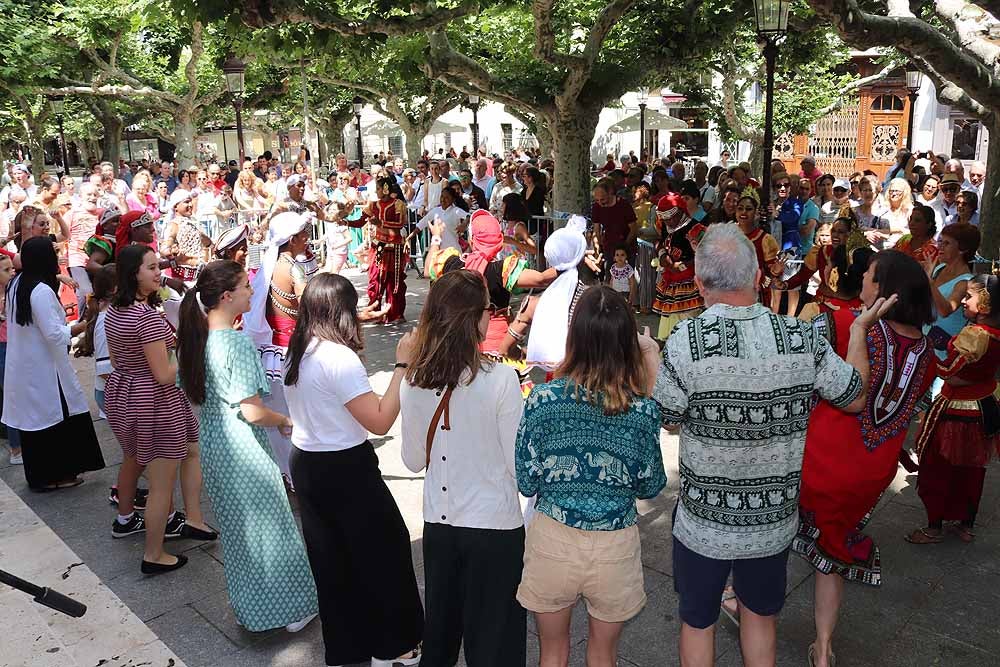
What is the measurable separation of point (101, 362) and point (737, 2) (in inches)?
343

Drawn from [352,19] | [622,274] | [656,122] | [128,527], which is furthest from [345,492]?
[656,122]

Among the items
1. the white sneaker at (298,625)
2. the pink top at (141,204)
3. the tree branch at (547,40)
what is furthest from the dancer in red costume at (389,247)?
the white sneaker at (298,625)

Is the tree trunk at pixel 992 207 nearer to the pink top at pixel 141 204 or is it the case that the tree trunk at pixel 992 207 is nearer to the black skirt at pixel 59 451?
the black skirt at pixel 59 451

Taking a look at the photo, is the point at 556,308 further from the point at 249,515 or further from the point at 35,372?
the point at 35,372

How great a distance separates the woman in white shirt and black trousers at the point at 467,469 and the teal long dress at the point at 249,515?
1.13m

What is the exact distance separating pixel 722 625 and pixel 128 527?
352cm

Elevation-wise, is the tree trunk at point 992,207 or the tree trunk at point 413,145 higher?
the tree trunk at point 413,145

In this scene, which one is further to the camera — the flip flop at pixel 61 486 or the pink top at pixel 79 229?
the pink top at pixel 79 229

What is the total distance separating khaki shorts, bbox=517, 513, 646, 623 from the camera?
2729 millimetres

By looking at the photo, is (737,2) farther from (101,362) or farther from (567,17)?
(101,362)

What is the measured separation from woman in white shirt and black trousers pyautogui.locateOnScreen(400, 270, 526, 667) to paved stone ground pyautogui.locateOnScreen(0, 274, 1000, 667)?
2.83 ft

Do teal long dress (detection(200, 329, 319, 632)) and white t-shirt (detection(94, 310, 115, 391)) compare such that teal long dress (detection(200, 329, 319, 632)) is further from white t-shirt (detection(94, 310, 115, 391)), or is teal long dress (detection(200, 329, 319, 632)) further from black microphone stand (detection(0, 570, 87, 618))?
white t-shirt (detection(94, 310, 115, 391))

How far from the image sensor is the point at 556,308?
169 inches

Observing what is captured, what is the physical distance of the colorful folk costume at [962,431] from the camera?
428cm
